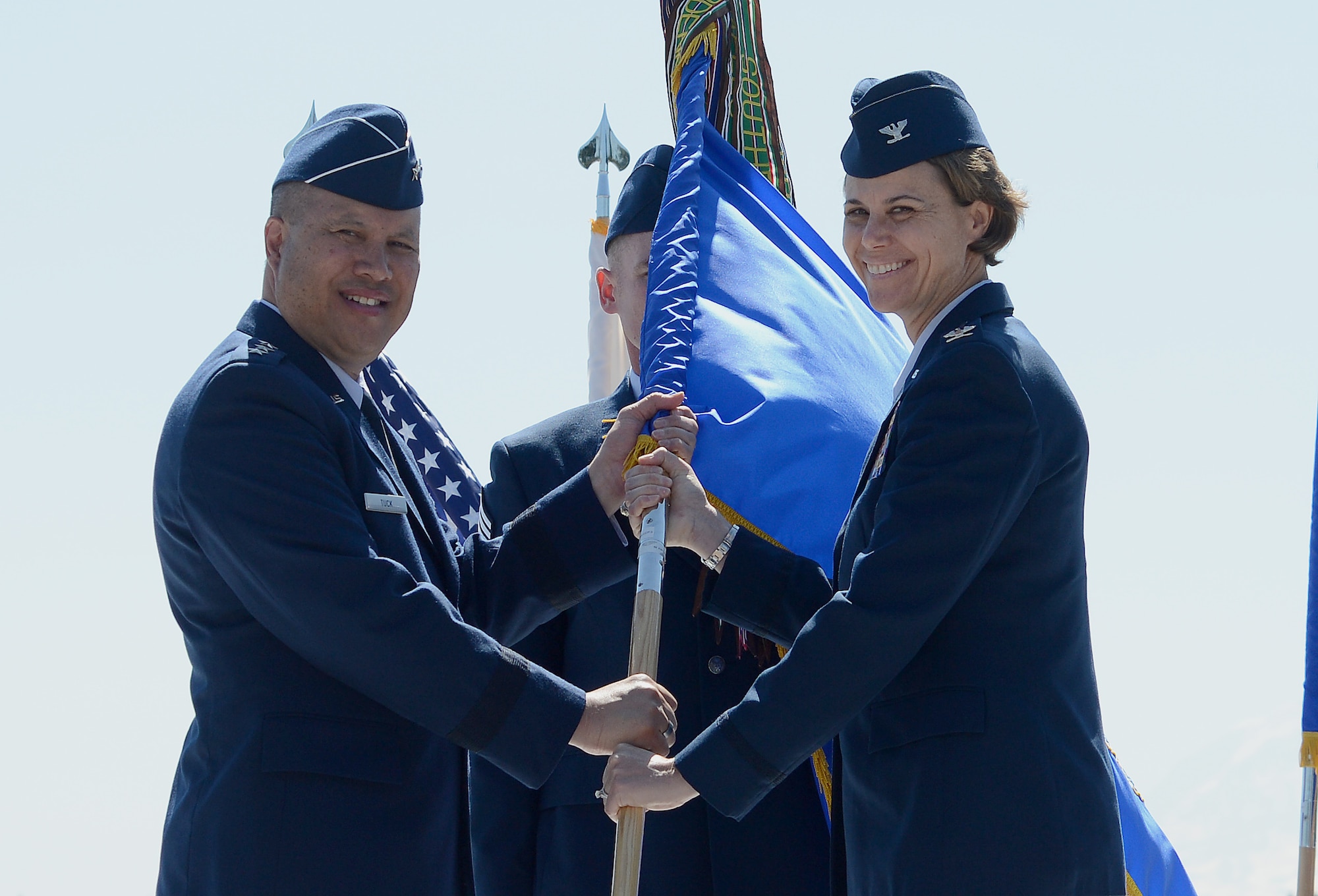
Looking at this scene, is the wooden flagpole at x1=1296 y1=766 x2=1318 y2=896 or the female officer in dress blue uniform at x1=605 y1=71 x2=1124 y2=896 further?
the wooden flagpole at x1=1296 y1=766 x2=1318 y2=896

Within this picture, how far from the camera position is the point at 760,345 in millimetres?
5000

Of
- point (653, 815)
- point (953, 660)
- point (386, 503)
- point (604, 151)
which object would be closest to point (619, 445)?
point (386, 503)

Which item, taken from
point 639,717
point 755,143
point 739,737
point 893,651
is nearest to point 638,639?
point 639,717

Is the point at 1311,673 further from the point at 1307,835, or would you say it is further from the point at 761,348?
the point at 761,348

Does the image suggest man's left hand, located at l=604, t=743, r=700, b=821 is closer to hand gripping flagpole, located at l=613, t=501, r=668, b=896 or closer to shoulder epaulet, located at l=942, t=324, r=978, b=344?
hand gripping flagpole, located at l=613, t=501, r=668, b=896

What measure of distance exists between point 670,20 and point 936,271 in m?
2.29

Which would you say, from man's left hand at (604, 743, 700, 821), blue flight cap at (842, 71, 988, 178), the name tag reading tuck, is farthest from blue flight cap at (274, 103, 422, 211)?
man's left hand at (604, 743, 700, 821)

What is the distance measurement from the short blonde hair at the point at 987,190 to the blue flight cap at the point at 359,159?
4.73 feet

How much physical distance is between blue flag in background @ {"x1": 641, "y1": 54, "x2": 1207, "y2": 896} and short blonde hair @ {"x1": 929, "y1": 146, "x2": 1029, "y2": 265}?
0.89 metres

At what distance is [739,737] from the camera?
3.76 meters

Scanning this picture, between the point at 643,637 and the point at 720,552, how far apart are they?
40 centimetres

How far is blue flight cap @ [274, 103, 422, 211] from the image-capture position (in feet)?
13.5

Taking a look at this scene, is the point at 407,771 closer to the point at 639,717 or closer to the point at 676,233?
the point at 639,717

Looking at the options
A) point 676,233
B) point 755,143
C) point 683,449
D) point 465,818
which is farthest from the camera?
point 755,143
